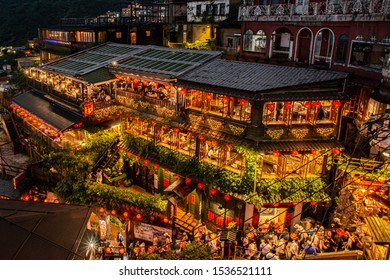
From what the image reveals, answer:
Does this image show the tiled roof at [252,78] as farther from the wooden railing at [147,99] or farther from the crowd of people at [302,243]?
the crowd of people at [302,243]

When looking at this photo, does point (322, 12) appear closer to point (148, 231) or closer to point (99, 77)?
point (99, 77)

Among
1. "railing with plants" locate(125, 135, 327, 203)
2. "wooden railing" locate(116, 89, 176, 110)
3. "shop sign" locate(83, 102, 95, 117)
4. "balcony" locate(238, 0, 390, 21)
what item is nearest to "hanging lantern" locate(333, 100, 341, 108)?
"railing with plants" locate(125, 135, 327, 203)

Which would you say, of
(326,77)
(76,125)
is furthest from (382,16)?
(76,125)

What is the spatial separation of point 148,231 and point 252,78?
12.6m

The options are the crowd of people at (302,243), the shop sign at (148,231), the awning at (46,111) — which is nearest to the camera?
the crowd of people at (302,243)

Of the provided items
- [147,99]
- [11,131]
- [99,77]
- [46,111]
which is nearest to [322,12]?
[147,99]

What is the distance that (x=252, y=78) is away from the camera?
893 inches

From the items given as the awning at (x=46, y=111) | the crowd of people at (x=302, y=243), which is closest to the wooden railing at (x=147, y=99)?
the awning at (x=46, y=111)

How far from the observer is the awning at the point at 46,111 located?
93.1 feet

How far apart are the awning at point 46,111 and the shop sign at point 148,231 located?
1089 centimetres

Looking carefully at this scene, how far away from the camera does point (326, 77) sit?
21.7 m

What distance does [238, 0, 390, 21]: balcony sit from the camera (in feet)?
69.2

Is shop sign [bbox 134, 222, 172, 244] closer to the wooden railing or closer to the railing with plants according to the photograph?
the railing with plants

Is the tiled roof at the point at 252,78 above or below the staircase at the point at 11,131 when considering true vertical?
above
